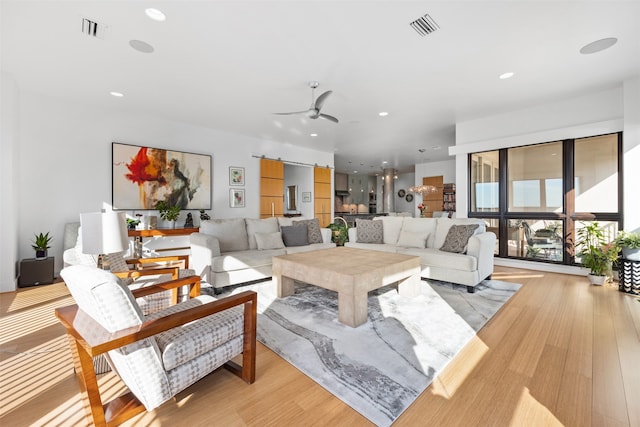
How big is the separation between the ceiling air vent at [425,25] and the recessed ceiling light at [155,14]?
224 cm


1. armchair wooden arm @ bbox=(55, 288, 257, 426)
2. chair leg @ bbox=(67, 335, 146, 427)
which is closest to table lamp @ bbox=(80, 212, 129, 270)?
armchair wooden arm @ bbox=(55, 288, 257, 426)

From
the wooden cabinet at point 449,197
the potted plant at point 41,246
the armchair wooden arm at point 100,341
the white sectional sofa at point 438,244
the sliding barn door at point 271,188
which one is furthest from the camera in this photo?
the wooden cabinet at point 449,197

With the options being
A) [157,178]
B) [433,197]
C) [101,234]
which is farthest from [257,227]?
[433,197]

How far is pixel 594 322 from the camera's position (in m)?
2.70

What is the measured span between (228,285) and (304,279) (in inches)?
50.0

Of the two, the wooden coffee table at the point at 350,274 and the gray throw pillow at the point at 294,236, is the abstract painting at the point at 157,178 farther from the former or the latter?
the wooden coffee table at the point at 350,274

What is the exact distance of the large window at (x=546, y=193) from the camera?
14.5ft

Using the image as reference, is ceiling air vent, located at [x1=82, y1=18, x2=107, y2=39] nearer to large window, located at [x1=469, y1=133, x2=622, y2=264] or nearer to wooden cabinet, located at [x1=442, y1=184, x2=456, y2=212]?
large window, located at [x1=469, y1=133, x2=622, y2=264]

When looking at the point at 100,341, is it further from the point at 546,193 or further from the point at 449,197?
the point at 449,197

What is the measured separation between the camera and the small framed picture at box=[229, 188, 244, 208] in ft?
21.0

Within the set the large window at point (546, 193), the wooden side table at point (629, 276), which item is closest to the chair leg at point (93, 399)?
the wooden side table at point (629, 276)

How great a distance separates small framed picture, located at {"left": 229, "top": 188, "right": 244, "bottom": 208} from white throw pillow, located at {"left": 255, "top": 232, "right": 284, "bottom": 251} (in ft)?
7.44

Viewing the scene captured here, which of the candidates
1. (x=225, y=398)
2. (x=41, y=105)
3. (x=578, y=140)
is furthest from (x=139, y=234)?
(x=578, y=140)

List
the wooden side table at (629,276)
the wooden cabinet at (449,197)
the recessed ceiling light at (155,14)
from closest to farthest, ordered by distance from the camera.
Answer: the recessed ceiling light at (155,14), the wooden side table at (629,276), the wooden cabinet at (449,197)
